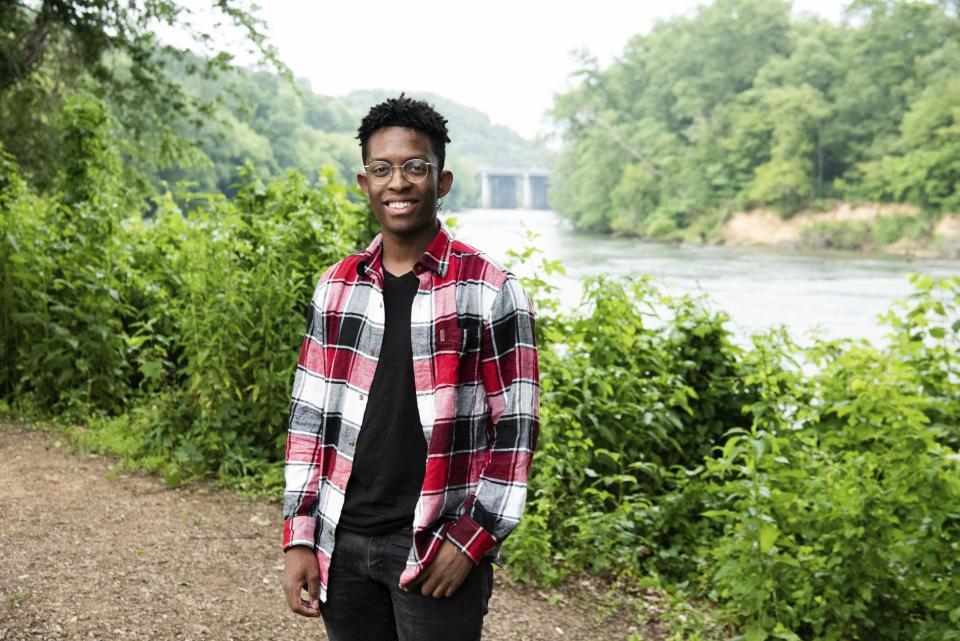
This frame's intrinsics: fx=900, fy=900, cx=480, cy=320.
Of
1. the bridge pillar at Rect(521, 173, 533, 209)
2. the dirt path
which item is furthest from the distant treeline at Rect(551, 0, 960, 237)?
the dirt path

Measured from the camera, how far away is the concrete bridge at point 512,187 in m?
70.4

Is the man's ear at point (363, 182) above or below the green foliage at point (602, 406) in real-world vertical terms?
above

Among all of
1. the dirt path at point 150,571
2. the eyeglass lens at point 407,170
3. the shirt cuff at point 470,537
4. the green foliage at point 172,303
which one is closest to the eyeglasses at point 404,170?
the eyeglass lens at point 407,170

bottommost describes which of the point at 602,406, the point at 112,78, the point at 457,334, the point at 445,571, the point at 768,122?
the point at 602,406

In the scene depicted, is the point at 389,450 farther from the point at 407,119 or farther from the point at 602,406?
the point at 602,406

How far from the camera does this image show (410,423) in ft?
5.37

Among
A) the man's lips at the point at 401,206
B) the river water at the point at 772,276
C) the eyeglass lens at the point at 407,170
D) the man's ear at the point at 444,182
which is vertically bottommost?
the river water at the point at 772,276

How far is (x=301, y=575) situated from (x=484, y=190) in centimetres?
6868

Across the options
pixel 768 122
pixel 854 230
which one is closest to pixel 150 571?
pixel 854 230

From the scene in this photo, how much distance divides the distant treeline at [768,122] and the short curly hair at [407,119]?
40046 millimetres

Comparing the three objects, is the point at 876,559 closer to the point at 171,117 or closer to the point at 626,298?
the point at 626,298

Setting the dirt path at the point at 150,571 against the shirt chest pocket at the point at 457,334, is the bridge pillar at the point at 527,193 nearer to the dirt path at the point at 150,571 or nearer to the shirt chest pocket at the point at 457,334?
the dirt path at the point at 150,571

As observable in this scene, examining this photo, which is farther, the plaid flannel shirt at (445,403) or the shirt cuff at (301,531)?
the shirt cuff at (301,531)

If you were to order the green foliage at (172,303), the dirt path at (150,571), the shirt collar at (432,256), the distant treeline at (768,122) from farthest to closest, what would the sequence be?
the distant treeline at (768,122)
the green foliage at (172,303)
the dirt path at (150,571)
the shirt collar at (432,256)
